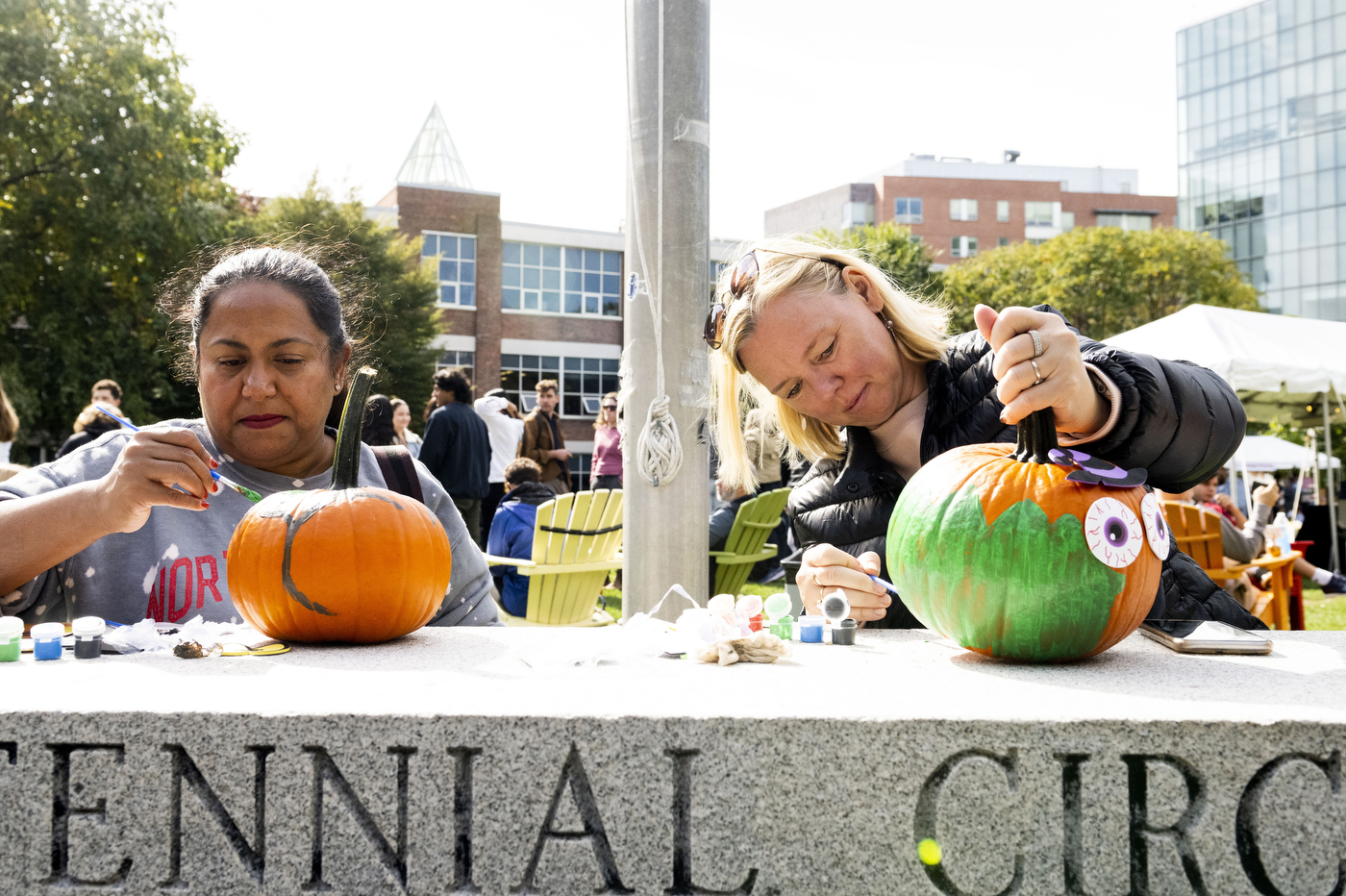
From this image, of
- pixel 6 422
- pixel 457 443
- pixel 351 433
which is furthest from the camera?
pixel 457 443

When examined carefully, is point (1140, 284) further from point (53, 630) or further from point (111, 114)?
point (53, 630)

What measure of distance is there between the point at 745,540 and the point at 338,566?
7681 mm

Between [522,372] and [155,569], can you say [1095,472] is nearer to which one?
[155,569]

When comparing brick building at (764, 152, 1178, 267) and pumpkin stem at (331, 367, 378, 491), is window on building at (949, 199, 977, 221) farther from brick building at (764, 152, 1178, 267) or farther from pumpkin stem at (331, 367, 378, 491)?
pumpkin stem at (331, 367, 378, 491)

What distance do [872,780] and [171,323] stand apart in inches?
87.3

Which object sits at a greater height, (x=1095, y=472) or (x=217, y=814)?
(x=1095, y=472)

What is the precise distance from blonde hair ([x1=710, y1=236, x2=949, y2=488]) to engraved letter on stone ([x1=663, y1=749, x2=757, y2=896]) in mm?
1406

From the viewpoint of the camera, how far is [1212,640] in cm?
132

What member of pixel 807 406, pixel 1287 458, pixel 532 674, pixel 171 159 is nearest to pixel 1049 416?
pixel 532 674

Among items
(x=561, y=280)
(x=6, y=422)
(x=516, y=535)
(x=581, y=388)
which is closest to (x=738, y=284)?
(x=6, y=422)

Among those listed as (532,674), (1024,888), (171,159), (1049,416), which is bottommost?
(1024,888)

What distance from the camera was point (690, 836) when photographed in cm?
93

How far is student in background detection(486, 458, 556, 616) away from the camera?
7.11m

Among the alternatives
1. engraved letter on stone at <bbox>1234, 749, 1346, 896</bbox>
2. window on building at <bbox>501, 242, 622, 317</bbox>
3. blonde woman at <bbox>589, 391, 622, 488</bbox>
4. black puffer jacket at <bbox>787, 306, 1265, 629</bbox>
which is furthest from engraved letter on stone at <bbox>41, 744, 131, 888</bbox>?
window on building at <bbox>501, 242, 622, 317</bbox>
